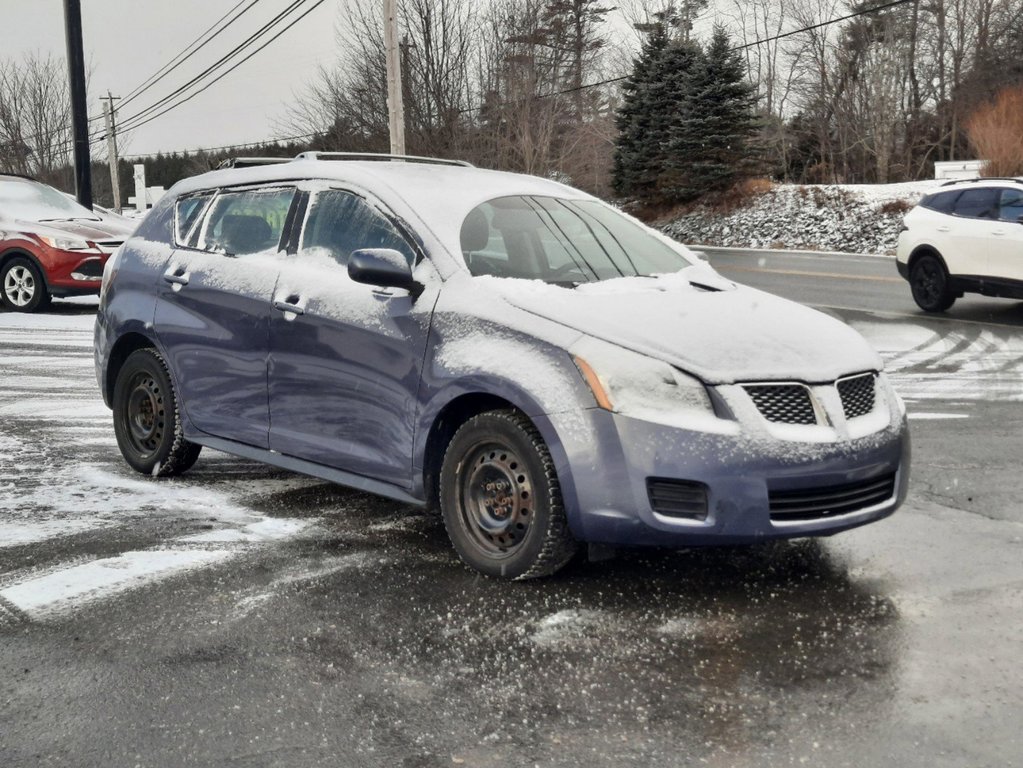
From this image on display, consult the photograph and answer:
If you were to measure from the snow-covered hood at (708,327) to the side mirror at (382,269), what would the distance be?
0.37m

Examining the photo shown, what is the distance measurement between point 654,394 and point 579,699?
1.20 metres

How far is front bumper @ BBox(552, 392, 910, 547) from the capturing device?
4105mm

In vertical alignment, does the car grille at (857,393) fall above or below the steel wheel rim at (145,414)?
above

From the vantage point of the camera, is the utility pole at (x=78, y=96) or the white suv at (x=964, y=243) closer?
the white suv at (x=964, y=243)

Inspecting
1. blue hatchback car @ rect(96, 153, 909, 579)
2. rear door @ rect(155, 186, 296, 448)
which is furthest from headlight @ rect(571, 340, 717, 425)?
rear door @ rect(155, 186, 296, 448)

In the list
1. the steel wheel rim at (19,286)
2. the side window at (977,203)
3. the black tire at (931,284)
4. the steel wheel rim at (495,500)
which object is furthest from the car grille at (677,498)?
the steel wheel rim at (19,286)

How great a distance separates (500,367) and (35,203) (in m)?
14.0

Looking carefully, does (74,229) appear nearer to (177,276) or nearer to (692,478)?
(177,276)

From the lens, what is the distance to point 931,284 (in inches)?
587

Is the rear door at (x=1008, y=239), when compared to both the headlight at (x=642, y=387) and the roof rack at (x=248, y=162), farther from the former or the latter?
the headlight at (x=642, y=387)

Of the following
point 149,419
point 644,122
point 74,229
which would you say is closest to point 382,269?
point 149,419

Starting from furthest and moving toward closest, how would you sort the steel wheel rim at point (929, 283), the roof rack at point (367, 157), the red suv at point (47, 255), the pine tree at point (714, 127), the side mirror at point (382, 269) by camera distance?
the pine tree at point (714, 127) → the red suv at point (47, 255) → the steel wheel rim at point (929, 283) → the roof rack at point (367, 157) → the side mirror at point (382, 269)

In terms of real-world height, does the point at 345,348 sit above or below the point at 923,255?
below

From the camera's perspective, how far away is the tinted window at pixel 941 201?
14648 mm
